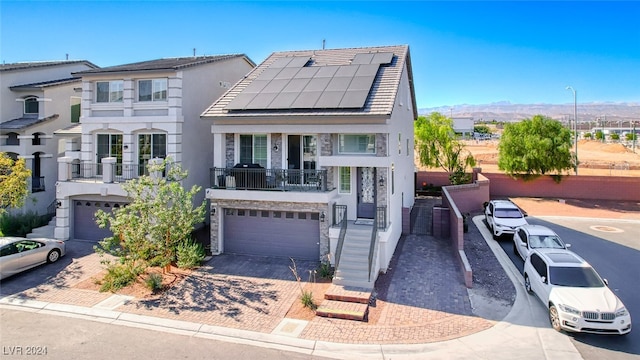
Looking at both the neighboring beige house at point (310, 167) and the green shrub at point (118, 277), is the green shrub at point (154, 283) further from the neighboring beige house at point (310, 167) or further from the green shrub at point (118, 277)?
the neighboring beige house at point (310, 167)

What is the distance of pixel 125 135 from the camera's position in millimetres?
18797

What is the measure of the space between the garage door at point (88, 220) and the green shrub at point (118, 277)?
5509 millimetres

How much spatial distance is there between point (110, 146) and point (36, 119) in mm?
7439

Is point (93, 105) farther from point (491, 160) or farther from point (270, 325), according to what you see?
point (491, 160)

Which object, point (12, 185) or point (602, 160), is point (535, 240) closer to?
point (12, 185)

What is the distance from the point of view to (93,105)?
19.3 metres

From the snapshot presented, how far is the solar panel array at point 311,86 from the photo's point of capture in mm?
15898

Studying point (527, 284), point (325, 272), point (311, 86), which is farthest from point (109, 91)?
point (527, 284)

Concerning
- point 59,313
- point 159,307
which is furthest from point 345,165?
point 59,313

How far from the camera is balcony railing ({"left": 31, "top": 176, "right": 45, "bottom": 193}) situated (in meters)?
22.0

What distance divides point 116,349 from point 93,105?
13.5 metres

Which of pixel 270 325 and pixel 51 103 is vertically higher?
pixel 51 103

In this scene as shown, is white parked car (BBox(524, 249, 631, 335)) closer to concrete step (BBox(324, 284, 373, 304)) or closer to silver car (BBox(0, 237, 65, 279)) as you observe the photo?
concrete step (BBox(324, 284, 373, 304))

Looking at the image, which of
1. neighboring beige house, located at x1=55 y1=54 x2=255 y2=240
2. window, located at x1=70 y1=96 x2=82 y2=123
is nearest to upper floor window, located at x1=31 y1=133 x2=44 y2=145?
window, located at x1=70 y1=96 x2=82 y2=123
